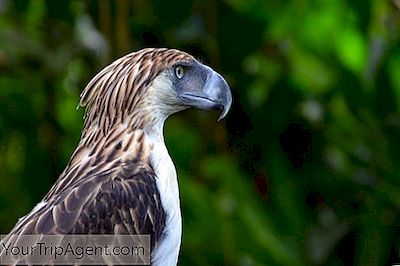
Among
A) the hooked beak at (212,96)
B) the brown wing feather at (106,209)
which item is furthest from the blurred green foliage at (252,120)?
the brown wing feather at (106,209)

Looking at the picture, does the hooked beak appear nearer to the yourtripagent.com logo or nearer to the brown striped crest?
the brown striped crest

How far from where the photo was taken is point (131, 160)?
13.0ft

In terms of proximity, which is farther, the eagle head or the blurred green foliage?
the blurred green foliage

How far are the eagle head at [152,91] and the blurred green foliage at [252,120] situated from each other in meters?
1.37

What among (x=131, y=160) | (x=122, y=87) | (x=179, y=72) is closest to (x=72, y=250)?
(x=131, y=160)

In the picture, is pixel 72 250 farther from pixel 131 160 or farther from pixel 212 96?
pixel 212 96

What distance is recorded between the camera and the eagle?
369 centimetres

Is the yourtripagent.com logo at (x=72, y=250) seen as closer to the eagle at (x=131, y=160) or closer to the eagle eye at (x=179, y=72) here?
the eagle at (x=131, y=160)

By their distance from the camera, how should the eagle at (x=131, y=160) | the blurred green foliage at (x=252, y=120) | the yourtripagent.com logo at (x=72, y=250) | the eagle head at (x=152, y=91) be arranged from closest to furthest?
the yourtripagent.com logo at (x=72, y=250) < the eagle at (x=131, y=160) < the eagle head at (x=152, y=91) < the blurred green foliage at (x=252, y=120)

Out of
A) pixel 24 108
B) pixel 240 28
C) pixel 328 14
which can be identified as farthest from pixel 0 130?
pixel 328 14

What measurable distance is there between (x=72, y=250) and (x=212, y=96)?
2.56ft

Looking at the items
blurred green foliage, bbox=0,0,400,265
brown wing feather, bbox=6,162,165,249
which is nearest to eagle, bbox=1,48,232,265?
brown wing feather, bbox=6,162,165,249

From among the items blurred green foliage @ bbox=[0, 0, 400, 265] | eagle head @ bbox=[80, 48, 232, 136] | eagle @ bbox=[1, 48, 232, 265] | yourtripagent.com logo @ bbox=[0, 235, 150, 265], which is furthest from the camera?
blurred green foliage @ bbox=[0, 0, 400, 265]

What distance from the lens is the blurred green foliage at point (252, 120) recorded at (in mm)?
5453
